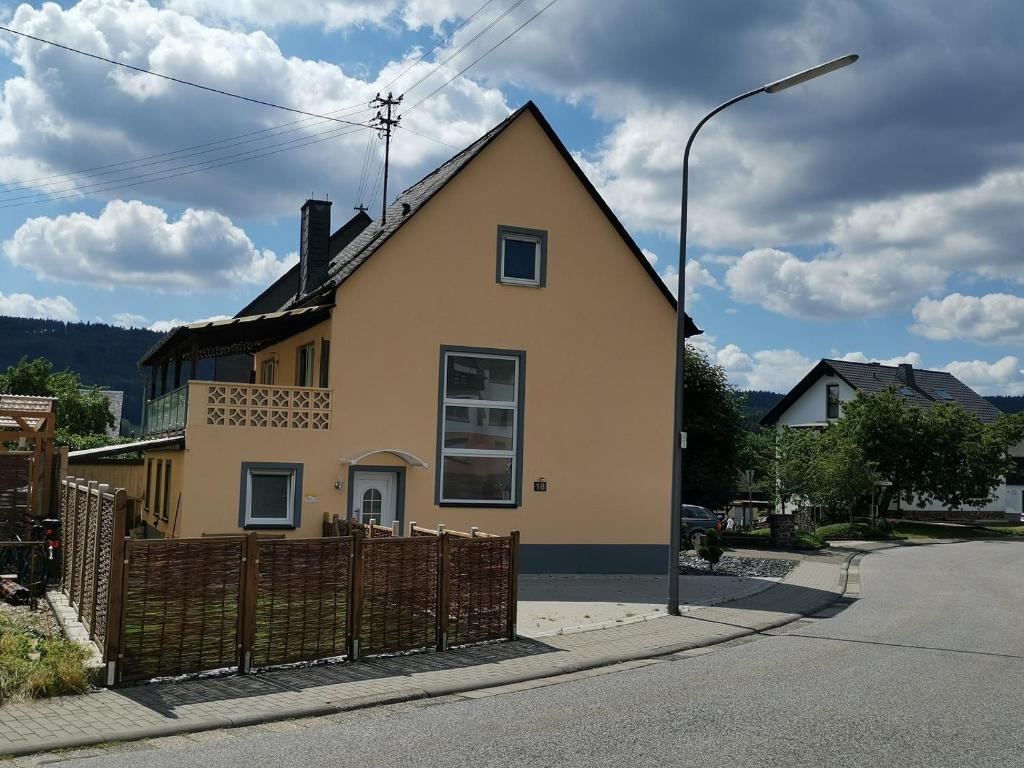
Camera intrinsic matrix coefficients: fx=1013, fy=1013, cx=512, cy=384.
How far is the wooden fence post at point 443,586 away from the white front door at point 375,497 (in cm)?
765

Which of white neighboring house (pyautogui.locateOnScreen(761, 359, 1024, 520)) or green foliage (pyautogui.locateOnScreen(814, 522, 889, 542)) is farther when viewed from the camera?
white neighboring house (pyautogui.locateOnScreen(761, 359, 1024, 520))

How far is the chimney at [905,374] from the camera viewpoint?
212 feet

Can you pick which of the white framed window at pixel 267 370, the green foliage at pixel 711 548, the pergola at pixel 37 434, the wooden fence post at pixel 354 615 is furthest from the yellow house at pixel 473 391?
the wooden fence post at pixel 354 615

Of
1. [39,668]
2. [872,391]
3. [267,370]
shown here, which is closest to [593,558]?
[267,370]

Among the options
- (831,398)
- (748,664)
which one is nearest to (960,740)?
(748,664)

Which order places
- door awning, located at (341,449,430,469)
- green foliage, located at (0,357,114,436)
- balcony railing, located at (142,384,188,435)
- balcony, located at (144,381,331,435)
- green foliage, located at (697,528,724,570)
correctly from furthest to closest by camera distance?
green foliage, located at (0,357,114,436), green foliage, located at (697,528,724,570), balcony railing, located at (142,384,188,435), door awning, located at (341,449,430,469), balcony, located at (144,381,331,435)

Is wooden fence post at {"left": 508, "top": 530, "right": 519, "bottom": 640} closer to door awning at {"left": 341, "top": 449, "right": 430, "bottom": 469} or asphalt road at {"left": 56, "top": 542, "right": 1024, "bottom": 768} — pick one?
asphalt road at {"left": 56, "top": 542, "right": 1024, "bottom": 768}

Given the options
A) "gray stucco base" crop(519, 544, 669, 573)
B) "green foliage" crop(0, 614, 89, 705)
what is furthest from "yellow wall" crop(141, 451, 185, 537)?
"green foliage" crop(0, 614, 89, 705)

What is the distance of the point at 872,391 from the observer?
197ft

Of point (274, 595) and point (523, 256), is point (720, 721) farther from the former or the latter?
point (523, 256)

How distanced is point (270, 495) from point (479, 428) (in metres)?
4.43

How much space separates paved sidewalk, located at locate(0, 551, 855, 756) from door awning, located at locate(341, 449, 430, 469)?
6.64 m

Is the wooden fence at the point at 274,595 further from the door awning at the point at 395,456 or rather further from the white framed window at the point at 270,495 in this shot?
the door awning at the point at 395,456

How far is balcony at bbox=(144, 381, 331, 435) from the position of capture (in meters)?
18.5
